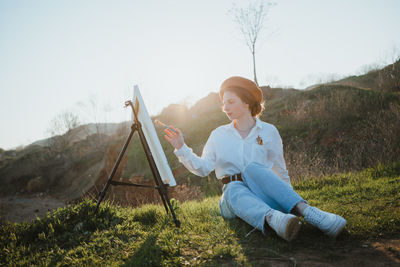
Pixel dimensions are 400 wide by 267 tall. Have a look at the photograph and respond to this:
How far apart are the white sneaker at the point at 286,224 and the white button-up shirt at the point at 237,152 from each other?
78 centimetres

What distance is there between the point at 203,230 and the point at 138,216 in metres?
0.96

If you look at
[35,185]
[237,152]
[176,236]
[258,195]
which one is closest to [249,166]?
[258,195]

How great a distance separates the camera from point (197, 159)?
100.0 inches

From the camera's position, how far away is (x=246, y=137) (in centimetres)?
271

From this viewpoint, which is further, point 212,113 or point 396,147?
point 212,113

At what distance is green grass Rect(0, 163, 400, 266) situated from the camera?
184cm

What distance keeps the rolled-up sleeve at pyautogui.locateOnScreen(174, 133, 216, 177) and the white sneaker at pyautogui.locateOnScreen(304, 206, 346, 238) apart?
1.08m

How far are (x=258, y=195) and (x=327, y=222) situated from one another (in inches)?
22.8

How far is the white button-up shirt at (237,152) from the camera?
8.53 feet

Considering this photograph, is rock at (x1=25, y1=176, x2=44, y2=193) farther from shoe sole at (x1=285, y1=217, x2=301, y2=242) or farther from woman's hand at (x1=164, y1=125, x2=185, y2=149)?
shoe sole at (x1=285, y1=217, x2=301, y2=242)

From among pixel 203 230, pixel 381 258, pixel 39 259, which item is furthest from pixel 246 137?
pixel 39 259

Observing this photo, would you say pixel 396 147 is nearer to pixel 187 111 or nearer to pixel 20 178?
pixel 187 111

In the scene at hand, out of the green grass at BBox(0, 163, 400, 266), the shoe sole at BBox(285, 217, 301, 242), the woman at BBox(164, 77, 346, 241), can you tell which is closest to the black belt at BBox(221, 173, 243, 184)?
the woman at BBox(164, 77, 346, 241)

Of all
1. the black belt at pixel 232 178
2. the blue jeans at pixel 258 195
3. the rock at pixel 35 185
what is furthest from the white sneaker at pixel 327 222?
the rock at pixel 35 185
